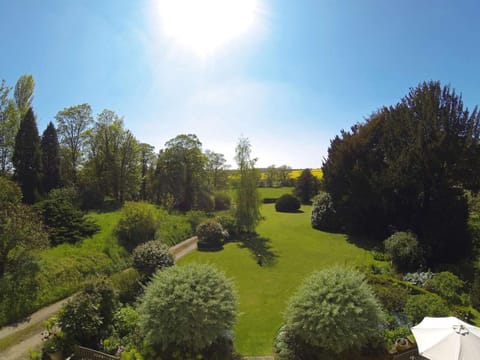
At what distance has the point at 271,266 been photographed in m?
13.7

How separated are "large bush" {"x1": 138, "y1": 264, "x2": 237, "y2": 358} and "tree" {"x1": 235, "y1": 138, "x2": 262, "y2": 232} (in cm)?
1441

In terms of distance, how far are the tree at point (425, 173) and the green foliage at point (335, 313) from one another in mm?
10730

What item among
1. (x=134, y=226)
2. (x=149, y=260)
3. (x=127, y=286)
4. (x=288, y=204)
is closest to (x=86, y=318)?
(x=127, y=286)

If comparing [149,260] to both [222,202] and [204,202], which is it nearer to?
[204,202]

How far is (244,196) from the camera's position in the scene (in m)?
20.5

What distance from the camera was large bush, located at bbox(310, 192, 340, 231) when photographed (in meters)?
21.8

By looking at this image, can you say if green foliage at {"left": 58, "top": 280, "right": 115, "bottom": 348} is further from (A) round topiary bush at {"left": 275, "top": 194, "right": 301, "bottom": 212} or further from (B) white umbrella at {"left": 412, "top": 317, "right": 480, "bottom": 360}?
(A) round topiary bush at {"left": 275, "top": 194, "right": 301, "bottom": 212}

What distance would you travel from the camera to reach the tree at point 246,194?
808 inches

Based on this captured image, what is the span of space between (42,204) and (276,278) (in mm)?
14009

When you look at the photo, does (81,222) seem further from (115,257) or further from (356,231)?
(356,231)

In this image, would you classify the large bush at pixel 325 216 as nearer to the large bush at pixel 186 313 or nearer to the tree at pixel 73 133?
the large bush at pixel 186 313

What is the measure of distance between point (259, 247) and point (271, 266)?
361 cm

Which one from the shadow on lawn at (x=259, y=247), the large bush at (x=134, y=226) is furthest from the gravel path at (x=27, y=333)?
the shadow on lawn at (x=259, y=247)

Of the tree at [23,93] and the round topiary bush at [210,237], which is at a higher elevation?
the tree at [23,93]
